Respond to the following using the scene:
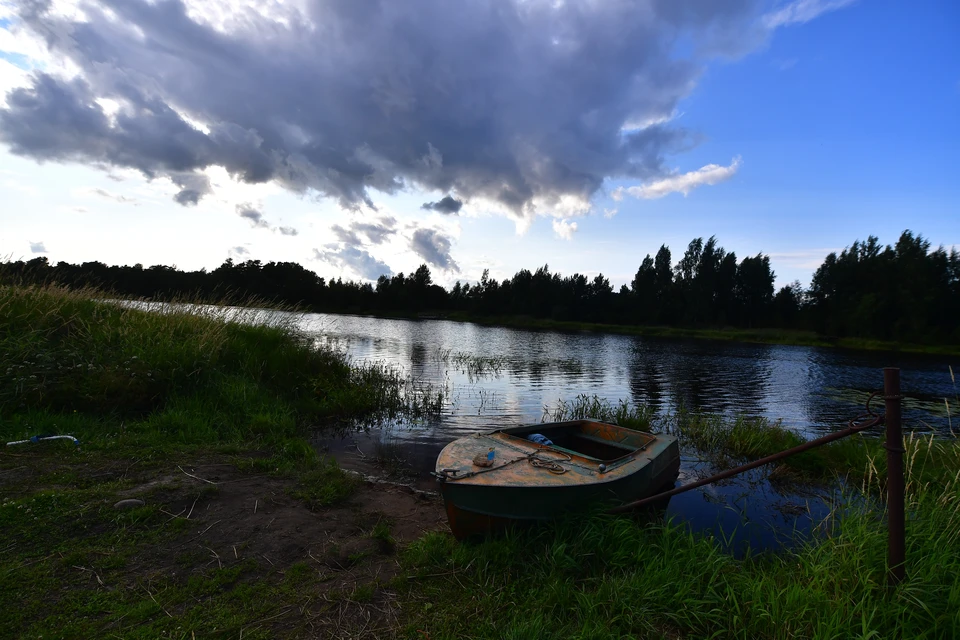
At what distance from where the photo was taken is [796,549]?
5.97 m

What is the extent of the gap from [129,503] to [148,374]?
4362 millimetres

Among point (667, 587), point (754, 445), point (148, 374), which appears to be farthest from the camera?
point (754, 445)

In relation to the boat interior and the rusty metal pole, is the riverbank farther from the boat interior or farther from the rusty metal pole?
the rusty metal pole

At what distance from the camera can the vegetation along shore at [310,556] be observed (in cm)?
346

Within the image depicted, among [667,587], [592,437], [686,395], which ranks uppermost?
[592,437]

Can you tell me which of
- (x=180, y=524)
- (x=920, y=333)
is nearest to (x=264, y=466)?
(x=180, y=524)

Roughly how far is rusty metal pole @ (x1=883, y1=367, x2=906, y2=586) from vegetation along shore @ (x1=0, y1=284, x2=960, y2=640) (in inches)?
7.9

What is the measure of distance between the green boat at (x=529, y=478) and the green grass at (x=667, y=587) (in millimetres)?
263

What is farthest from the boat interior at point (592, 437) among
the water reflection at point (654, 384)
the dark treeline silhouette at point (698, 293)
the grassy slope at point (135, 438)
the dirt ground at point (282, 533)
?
the dark treeline silhouette at point (698, 293)

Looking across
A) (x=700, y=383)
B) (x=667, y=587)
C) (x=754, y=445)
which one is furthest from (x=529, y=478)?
(x=700, y=383)

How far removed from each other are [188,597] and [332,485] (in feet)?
8.95

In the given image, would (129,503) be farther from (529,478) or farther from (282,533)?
(529,478)

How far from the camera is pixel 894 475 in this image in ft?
11.0

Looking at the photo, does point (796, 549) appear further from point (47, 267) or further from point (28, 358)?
point (47, 267)
